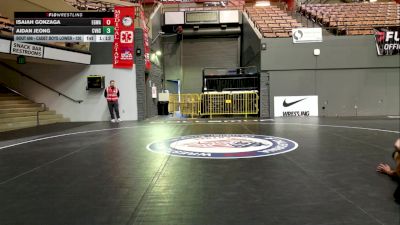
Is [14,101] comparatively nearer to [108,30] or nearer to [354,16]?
[108,30]

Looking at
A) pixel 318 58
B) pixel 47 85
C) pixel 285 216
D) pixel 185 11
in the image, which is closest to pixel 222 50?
pixel 185 11

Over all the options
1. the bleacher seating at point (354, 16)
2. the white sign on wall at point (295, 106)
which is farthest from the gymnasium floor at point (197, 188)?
the bleacher seating at point (354, 16)

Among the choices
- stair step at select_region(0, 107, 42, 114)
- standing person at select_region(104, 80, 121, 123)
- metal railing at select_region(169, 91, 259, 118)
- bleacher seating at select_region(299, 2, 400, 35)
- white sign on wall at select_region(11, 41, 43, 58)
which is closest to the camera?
white sign on wall at select_region(11, 41, 43, 58)

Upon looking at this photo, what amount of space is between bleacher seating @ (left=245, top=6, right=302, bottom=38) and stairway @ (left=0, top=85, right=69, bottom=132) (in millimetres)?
11567

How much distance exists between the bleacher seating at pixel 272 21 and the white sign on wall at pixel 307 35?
80cm

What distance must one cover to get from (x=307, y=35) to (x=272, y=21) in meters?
4.25

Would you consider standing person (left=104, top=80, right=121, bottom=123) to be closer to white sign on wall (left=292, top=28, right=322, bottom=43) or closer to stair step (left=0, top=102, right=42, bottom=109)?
stair step (left=0, top=102, right=42, bottom=109)

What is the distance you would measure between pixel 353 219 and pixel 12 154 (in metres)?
6.45

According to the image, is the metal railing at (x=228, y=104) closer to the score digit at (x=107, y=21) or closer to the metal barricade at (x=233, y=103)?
the metal barricade at (x=233, y=103)

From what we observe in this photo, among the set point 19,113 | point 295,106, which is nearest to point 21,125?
point 19,113

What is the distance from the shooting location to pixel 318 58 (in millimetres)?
16719

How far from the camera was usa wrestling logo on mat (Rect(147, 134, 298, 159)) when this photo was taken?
20.1 ft
